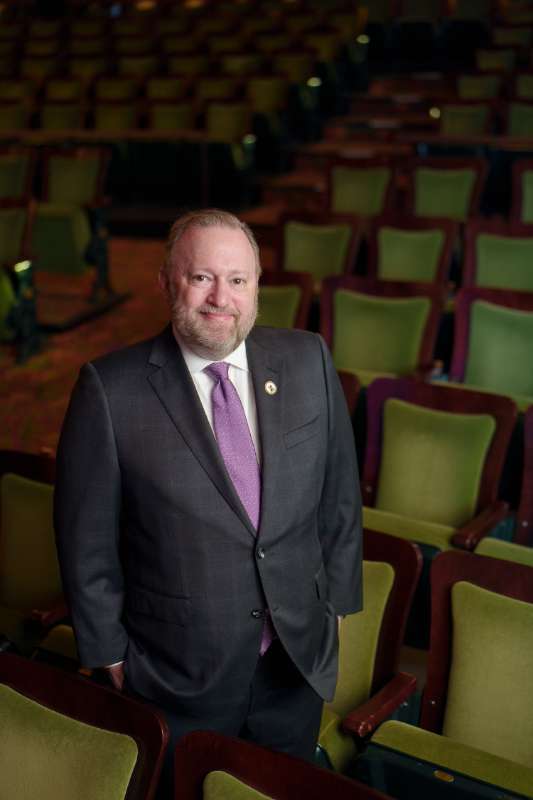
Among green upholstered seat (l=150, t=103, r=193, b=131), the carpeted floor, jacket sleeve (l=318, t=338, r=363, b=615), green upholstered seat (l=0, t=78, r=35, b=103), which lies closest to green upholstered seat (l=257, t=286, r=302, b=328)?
the carpeted floor

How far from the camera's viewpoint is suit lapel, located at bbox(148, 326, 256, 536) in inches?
25.0

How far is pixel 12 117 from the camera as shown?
348 cm

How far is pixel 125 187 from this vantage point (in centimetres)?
352

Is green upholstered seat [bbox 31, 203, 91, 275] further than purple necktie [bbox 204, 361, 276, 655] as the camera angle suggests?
Yes

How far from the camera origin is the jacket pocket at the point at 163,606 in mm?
647

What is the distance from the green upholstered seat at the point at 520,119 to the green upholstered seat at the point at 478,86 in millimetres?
608

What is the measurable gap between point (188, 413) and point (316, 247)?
1458mm

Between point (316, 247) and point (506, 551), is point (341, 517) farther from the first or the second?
point (316, 247)

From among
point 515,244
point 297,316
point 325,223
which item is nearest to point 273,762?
point 297,316

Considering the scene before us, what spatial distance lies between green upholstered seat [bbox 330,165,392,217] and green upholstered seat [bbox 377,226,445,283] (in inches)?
19.1

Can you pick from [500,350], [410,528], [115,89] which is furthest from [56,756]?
[115,89]

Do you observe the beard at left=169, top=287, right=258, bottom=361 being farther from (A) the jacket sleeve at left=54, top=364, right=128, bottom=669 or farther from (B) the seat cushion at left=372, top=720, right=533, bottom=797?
(B) the seat cushion at left=372, top=720, right=533, bottom=797

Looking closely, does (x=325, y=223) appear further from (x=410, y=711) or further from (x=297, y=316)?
(x=410, y=711)

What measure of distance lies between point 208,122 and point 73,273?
3.68 ft
